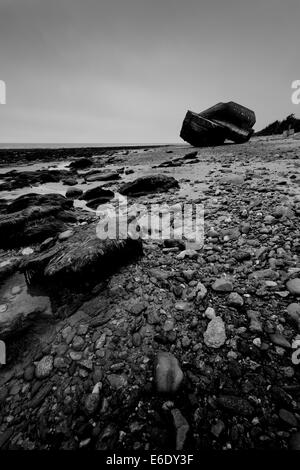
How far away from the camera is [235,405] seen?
1.20 metres

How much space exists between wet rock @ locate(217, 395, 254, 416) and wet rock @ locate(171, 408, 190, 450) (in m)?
0.22

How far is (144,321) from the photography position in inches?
70.0

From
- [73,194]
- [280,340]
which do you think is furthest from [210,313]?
[73,194]

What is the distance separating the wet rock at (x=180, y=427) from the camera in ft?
3.59

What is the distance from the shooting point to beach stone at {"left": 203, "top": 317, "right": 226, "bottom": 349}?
5.10 feet

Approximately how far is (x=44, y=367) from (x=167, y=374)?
2.72 ft

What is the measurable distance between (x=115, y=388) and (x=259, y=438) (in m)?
0.78

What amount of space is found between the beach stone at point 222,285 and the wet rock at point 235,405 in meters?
0.87

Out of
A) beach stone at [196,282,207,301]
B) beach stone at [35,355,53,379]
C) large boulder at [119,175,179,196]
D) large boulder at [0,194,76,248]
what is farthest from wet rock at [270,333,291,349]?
large boulder at [119,175,179,196]

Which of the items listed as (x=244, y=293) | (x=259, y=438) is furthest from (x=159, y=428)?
(x=244, y=293)

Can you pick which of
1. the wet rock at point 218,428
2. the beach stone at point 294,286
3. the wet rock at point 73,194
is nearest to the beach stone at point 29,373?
the wet rock at point 218,428

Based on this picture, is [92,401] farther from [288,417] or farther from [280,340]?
[280,340]

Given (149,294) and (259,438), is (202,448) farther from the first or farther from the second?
(149,294)

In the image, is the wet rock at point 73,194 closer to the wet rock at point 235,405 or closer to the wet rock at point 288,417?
the wet rock at point 235,405
